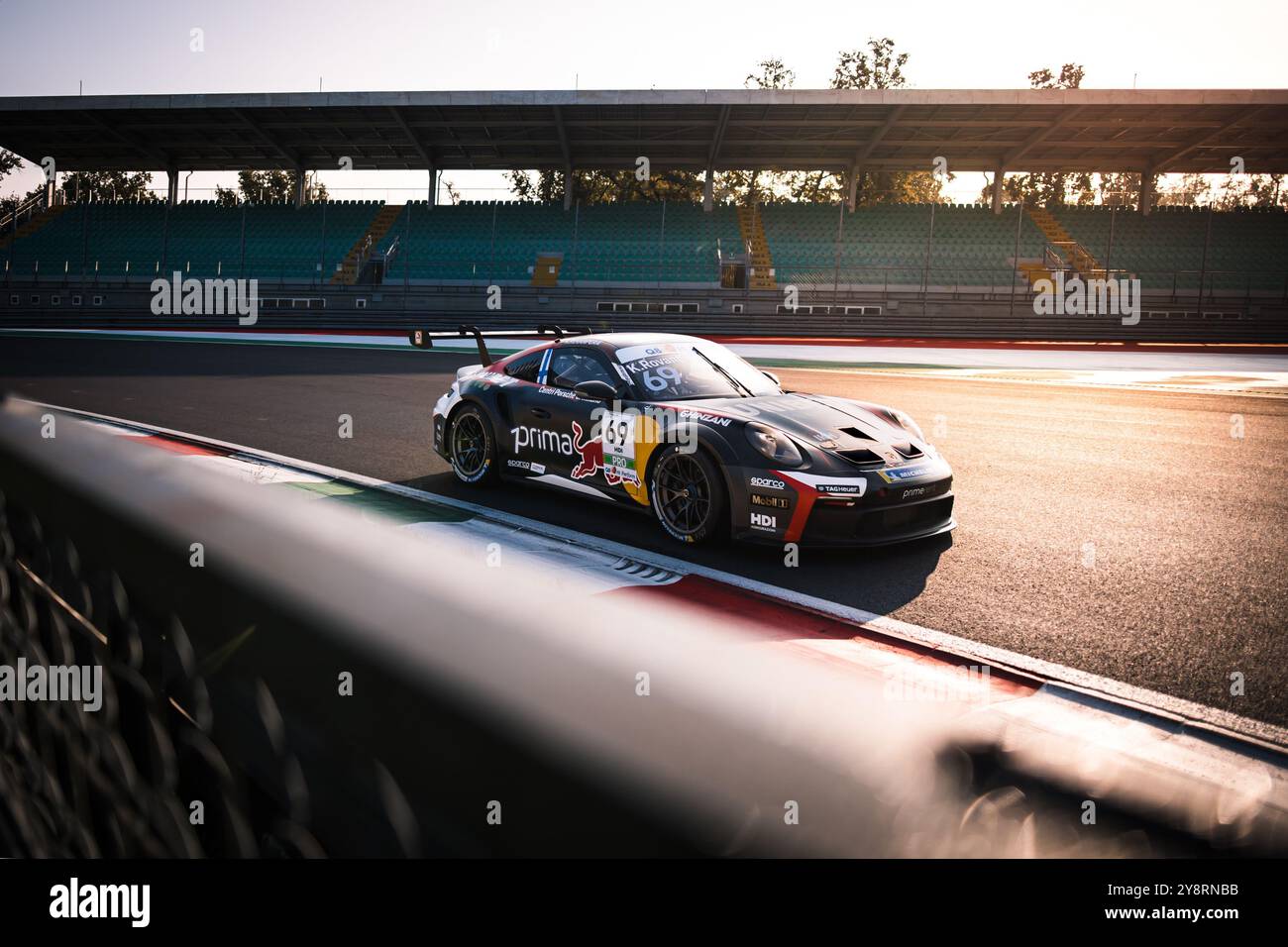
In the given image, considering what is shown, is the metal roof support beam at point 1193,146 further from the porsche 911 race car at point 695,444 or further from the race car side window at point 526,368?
the race car side window at point 526,368

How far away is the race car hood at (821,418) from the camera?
18.4ft

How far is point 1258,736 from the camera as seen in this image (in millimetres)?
3201

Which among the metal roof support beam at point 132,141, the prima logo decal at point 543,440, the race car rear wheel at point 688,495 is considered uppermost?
the metal roof support beam at point 132,141

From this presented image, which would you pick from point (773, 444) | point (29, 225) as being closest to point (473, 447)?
point (773, 444)

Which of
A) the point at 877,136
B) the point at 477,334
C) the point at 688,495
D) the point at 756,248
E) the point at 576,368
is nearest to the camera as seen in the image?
the point at 688,495

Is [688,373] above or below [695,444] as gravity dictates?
above

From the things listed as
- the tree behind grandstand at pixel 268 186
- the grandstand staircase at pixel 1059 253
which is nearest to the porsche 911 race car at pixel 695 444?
the grandstand staircase at pixel 1059 253

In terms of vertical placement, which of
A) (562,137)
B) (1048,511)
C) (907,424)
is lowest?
(1048,511)

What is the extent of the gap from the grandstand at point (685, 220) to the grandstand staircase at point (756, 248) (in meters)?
0.13

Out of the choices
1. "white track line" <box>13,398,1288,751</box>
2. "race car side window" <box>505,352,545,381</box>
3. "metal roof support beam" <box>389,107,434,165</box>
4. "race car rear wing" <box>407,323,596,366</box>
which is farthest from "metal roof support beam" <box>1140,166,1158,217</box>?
"white track line" <box>13,398,1288,751</box>

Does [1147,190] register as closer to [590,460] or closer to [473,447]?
[473,447]

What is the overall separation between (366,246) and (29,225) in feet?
57.2

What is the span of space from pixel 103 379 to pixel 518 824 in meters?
16.0

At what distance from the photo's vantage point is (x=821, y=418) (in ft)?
19.3
